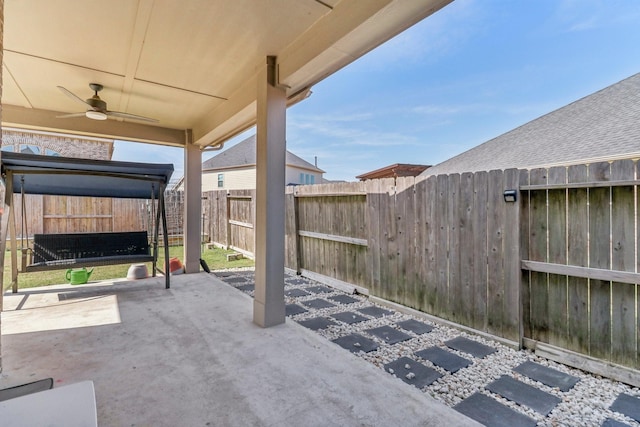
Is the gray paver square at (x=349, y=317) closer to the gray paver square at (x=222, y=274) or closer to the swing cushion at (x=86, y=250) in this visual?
the gray paver square at (x=222, y=274)

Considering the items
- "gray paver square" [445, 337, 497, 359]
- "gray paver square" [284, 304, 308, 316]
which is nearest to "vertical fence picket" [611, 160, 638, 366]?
"gray paver square" [445, 337, 497, 359]

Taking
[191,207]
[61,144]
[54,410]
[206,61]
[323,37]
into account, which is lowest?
[54,410]

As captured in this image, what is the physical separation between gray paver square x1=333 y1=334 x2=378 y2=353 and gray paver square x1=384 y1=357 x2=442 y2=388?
30 cm

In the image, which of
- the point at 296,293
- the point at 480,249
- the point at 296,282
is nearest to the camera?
the point at 480,249

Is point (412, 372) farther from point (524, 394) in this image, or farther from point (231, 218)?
point (231, 218)

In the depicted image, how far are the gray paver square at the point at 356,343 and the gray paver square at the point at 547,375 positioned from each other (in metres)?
1.12

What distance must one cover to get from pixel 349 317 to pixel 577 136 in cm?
634

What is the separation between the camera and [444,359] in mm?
2545

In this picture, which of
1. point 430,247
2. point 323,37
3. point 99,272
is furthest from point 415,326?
point 99,272

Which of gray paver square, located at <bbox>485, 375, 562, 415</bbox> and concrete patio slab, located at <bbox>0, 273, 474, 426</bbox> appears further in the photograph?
gray paver square, located at <bbox>485, 375, 562, 415</bbox>

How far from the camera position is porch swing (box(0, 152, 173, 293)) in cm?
390

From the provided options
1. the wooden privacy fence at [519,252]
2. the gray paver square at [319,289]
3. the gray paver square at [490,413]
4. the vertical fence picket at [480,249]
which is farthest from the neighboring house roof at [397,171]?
the gray paver square at [490,413]

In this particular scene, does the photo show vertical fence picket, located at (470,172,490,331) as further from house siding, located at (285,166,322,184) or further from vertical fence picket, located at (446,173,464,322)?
house siding, located at (285,166,322,184)

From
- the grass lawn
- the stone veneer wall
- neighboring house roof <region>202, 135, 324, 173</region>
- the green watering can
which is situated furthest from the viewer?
neighboring house roof <region>202, 135, 324, 173</region>
